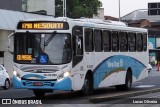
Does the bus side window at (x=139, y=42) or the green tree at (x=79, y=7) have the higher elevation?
the green tree at (x=79, y=7)

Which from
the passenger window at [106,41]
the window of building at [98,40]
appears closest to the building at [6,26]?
the passenger window at [106,41]

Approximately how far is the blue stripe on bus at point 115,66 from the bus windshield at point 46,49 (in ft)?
9.28

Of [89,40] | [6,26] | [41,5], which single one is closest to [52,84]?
[89,40]

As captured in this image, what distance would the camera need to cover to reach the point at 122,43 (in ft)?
82.9

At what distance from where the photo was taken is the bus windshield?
1980 centimetres

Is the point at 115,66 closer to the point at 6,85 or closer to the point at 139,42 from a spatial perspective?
the point at 139,42

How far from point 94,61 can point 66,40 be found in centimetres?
270

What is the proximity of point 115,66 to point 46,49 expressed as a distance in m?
5.65

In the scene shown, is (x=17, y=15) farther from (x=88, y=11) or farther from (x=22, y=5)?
(x=88, y=11)

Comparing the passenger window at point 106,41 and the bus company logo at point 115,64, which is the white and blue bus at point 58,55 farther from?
the bus company logo at point 115,64

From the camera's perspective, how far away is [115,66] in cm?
2464

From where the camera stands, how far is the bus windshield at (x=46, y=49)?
19797 millimetres

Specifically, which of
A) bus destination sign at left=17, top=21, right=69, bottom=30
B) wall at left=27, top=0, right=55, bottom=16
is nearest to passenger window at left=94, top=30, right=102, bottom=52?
bus destination sign at left=17, top=21, right=69, bottom=30

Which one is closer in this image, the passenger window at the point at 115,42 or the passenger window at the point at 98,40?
the passenger window at the point at 98,40
